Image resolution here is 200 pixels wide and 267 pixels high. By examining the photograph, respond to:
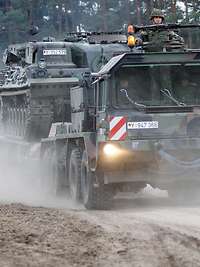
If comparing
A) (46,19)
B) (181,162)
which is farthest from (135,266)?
(46,19)

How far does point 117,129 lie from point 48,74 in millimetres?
5334

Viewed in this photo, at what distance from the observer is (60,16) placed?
4900cm

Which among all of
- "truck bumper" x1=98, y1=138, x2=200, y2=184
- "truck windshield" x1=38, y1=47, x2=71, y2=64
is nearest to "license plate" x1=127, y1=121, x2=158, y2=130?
"truck bumper" x1=98, y1=138, x2=200, y2=184

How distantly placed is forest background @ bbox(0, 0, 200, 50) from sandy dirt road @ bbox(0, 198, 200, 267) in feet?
110

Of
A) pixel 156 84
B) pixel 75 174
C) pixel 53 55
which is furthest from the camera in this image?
pixel 53 55

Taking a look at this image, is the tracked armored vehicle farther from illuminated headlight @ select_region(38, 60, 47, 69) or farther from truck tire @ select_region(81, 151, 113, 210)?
truck tire @ select_region(81, 151, 113, 210)

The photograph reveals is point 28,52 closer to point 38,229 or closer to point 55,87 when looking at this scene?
point 55,87

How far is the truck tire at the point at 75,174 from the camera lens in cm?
1258

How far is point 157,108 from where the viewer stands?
37.3ft

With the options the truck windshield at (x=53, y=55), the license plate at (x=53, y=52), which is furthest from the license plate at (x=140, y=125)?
the license plate at (x=53, y=52)

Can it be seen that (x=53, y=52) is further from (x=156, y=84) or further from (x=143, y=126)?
(x=143, y=126)

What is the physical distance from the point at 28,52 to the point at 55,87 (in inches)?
61.8

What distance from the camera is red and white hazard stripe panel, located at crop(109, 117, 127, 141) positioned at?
1118cm

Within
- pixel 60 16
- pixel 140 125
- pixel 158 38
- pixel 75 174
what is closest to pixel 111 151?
pixel 140 125
